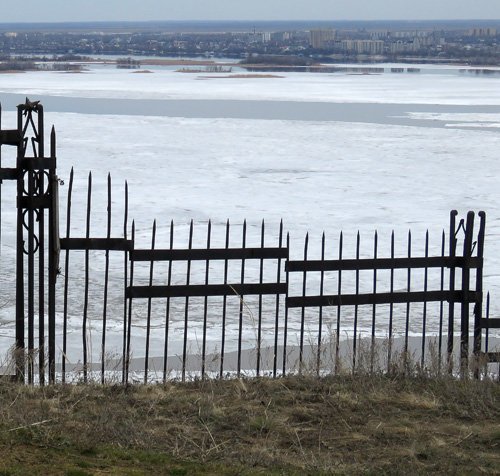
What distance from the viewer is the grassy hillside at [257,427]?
5281 mm

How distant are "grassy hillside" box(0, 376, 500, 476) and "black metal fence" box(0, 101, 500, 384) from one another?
0.34 meters

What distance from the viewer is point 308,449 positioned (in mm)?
5711

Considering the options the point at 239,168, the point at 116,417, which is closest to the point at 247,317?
the point at 116,417

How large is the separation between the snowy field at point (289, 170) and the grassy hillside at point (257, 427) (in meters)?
2.69

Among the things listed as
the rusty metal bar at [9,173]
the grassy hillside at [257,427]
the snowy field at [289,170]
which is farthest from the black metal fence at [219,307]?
the grassy hillside at [257,427]

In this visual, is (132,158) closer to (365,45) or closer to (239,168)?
(239,168)

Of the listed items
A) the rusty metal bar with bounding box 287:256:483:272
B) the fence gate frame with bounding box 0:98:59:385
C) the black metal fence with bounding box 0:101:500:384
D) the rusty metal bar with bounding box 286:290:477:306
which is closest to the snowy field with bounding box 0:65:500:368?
the black metal fence with bounding box 0:101:500:384

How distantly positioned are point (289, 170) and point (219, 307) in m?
10.1

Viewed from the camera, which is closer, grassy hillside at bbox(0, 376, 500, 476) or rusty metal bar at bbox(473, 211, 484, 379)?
grassy hillside at bbox(0, 376, 500, 476)

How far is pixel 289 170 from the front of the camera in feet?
66.7

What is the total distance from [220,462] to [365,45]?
144 m

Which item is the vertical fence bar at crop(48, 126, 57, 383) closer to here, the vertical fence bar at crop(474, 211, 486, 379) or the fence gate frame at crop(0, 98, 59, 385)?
the fence gate frame at crop(0, 98, 59, 385)

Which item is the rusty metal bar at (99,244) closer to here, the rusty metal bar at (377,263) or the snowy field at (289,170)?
the rusty metal bar at (377,263)

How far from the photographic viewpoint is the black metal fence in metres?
6.81
